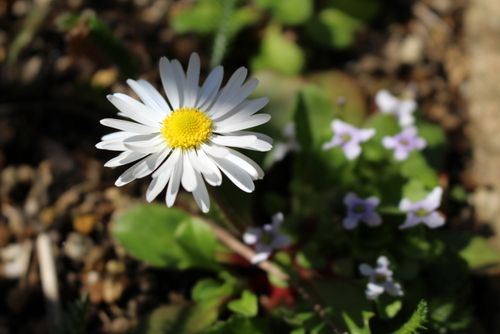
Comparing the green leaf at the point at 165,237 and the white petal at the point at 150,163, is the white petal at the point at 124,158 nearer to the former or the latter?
the white petal at the point at 150,163

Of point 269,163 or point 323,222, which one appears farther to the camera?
point 269,163

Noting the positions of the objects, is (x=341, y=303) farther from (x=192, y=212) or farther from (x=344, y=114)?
(x=344, y=114)

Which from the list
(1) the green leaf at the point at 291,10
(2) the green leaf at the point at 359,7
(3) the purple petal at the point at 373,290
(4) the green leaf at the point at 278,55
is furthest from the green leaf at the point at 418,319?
(2) the green leaf at the point at 359,7

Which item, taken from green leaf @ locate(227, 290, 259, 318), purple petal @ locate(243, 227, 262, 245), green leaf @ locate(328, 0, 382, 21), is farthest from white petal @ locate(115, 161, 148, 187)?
green leaf @ locate(328, 0, 382, 21)

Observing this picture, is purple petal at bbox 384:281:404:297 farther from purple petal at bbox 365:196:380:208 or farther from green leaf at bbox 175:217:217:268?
green leaf at bbox 175:217:217:268

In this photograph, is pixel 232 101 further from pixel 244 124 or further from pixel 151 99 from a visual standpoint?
pixel 151 99

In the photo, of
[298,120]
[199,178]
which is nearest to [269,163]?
[298,120]
